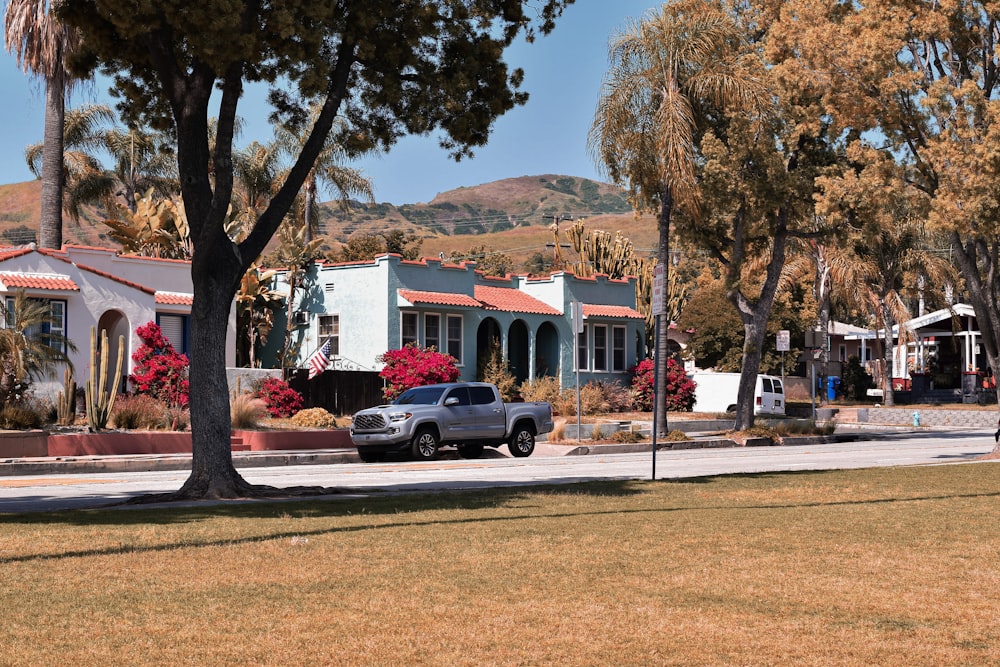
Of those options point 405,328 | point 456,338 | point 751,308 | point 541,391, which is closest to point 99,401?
point 405,328

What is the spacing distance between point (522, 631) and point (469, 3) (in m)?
13.3

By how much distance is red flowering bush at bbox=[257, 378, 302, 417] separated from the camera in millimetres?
34594

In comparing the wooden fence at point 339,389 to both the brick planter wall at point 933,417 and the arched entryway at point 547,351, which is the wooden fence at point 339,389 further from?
the brick planter wall at point 933,417

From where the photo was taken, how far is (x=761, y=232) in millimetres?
34625

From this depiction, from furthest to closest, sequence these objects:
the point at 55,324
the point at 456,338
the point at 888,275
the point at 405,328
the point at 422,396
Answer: the point at 888,275, the point at 456,338, the point at 405,328, the point at 55,324, the point at 422,396

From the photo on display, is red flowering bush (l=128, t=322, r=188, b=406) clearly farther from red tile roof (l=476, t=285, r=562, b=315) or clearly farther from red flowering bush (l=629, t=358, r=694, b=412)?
red flowering bush (l=629, t=358, r=694, b=412)

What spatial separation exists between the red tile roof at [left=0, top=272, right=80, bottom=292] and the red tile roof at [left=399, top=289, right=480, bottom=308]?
1162 cm

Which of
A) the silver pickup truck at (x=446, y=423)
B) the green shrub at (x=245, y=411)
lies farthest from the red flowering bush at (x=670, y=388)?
the green shrub at (x=245, y=411)

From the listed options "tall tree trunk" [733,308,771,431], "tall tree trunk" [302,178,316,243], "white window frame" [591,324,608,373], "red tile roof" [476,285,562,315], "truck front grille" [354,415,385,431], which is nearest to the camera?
"truck front grille" [354,415,385,431]

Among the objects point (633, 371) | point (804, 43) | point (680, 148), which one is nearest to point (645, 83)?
point (680, 148)

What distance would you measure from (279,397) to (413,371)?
4.38 m

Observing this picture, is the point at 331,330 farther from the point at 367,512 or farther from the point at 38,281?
the point at 367,512

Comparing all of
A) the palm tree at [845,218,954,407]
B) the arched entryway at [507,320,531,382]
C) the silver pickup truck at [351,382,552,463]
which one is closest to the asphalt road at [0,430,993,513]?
the silver pickup truck at [351,382,552,463]

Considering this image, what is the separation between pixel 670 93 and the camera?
32.1m
